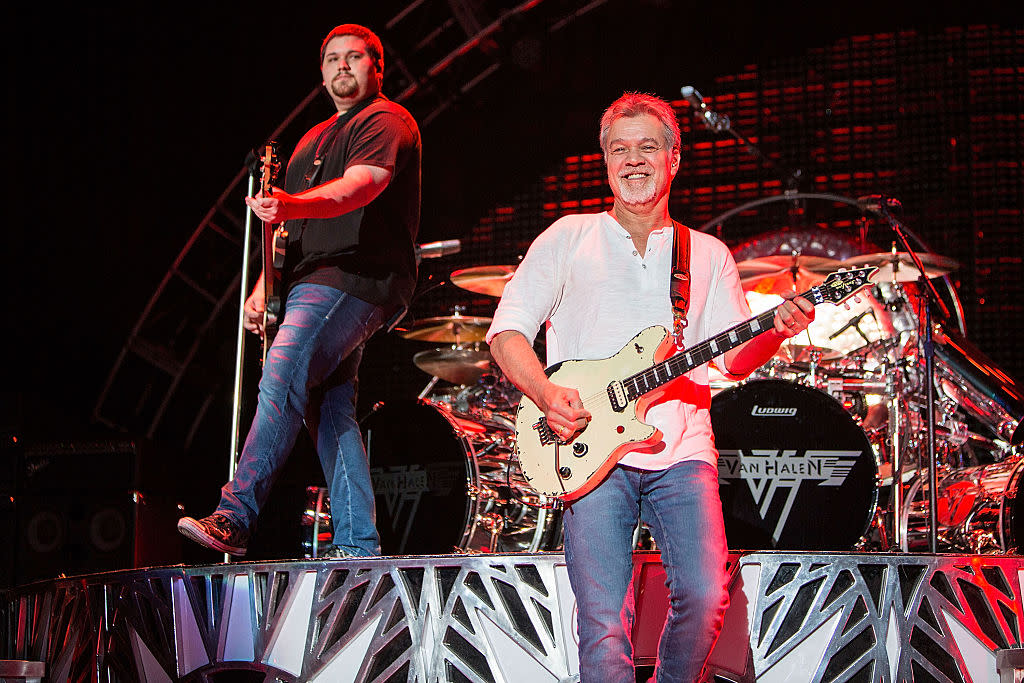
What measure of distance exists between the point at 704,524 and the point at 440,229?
5.38m

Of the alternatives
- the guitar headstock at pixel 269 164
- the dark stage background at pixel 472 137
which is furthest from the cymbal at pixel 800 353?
Answer: the guitar headstock at pixel 269 164

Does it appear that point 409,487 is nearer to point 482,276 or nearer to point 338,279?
point 482,276

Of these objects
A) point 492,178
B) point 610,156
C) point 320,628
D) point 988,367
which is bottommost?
point 320,628

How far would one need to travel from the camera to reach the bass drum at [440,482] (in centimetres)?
Result: 493

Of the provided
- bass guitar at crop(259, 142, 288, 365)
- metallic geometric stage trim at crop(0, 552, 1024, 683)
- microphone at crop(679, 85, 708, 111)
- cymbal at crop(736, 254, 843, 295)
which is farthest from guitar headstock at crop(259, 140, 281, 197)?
microphone at crop(679, 85, 708, 111)

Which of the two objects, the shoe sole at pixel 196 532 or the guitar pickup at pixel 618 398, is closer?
the guitar pickup at pixel 618 398

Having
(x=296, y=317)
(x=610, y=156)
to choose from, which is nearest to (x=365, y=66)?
(x=296, y=317)

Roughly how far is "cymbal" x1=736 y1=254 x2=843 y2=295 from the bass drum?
166 cm

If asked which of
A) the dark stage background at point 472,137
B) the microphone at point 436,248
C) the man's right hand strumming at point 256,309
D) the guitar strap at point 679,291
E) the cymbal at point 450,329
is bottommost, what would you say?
the guitar strap at point 679,291

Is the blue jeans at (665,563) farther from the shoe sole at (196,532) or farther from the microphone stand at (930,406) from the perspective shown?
the microphone stand at (930,406)

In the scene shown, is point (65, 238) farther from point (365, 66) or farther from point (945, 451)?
point (945, 451)

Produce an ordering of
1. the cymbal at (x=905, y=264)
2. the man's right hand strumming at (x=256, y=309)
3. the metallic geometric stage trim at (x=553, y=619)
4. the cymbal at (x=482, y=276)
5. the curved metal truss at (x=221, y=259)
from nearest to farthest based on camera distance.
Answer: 1. the metallic geometric stage trim at (x=553, y=619)
2. the man's right hand strumming at (x=256, y=309)
3. the cymbal at (x=905, y=264)
4. the cymbal at (x=482, y=276)
5. the curved metal truss at (x=221, y=259)

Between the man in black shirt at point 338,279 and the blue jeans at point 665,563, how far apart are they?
47.9 inches

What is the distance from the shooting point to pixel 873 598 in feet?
10.1
